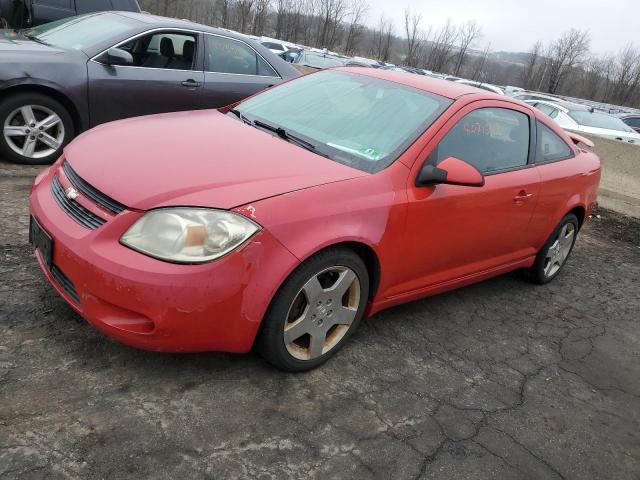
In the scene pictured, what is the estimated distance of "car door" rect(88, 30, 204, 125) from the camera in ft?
17.2

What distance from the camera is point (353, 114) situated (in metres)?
3.39

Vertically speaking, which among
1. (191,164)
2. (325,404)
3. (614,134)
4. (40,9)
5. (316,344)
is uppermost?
(40,9)

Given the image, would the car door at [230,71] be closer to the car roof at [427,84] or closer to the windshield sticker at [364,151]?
the car roof at [427,84]

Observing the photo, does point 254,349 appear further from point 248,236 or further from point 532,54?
point 532,54

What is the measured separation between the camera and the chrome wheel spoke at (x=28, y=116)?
15.9ft

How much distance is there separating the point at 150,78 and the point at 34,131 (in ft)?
3.92

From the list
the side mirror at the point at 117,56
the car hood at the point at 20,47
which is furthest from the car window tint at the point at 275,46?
the side mirror at the point at 117,56

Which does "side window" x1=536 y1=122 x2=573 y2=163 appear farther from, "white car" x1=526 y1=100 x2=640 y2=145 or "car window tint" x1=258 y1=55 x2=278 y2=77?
"white car" x1=526 y1=100 x2=640 y2=145

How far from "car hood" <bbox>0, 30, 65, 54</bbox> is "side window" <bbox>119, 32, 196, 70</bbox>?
2.18 feet

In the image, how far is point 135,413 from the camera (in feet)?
7.66

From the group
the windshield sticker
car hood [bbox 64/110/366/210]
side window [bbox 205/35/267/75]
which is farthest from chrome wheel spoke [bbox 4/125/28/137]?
the windshield sticker

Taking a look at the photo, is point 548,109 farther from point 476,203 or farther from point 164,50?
point 476,203

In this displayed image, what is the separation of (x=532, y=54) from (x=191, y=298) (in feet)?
210

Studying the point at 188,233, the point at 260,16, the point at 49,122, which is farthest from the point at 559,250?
the point at 260,16
